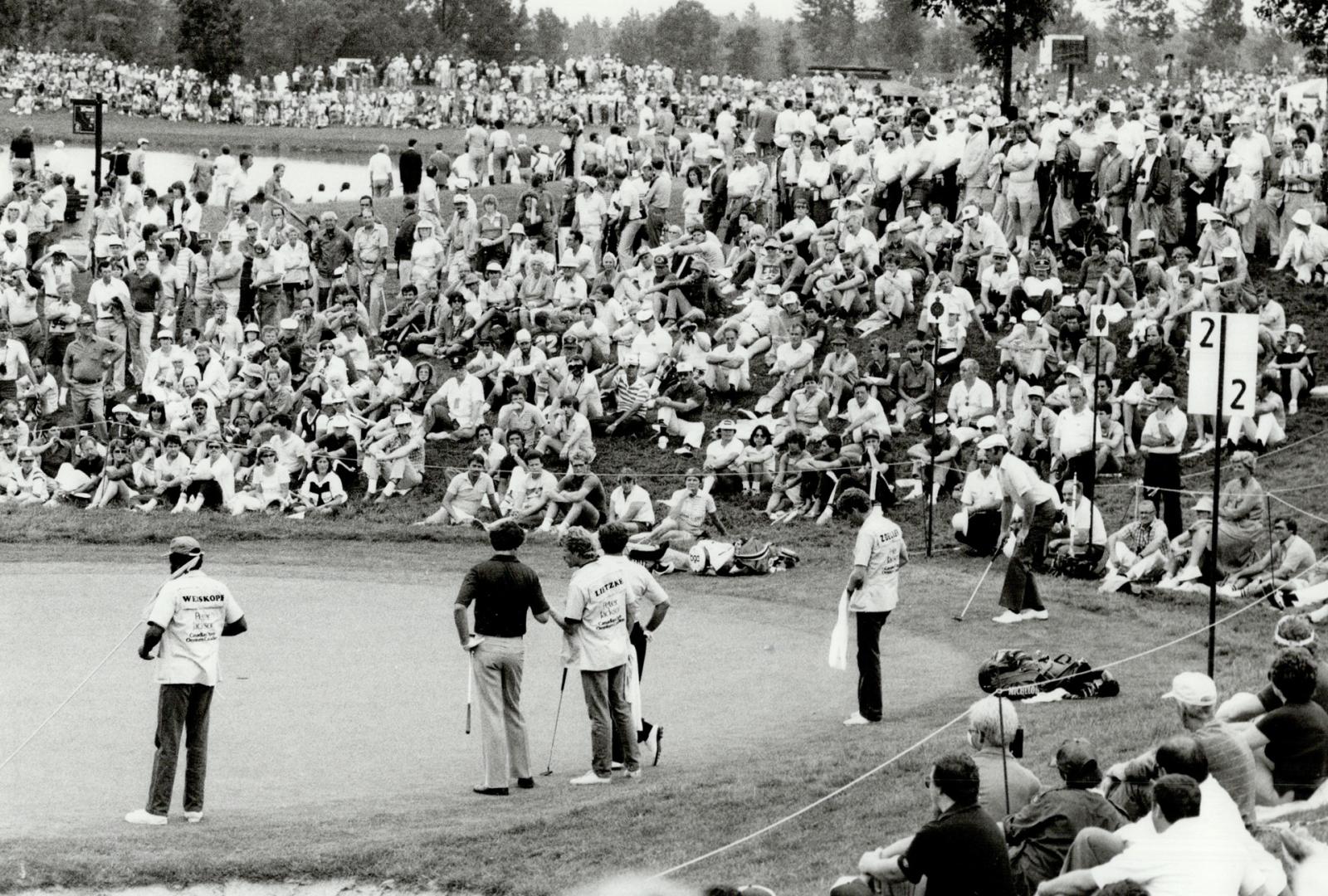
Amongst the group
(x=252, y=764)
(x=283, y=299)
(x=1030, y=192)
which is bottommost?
(x=252, y=764)

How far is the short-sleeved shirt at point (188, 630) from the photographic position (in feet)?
42.2

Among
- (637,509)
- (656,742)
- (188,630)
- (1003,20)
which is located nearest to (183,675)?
(188,630)

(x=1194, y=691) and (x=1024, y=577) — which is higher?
(x=1194, y=691)

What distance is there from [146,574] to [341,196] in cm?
2271

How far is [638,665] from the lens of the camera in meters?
14.4

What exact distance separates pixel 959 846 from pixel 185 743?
20.3 feet

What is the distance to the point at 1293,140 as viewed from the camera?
2873cm

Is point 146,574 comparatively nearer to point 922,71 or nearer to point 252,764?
point 252,764

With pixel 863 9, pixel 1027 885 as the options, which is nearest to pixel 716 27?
pixel 863 9

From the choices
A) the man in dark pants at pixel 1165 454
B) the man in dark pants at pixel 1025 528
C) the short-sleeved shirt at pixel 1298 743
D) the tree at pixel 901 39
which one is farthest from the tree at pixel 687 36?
the short-sleeved shirt at pixel 1298 743

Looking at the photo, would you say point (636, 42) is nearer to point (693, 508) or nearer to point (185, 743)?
point (693, 508)

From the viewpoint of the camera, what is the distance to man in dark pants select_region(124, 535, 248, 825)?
12.7 metres

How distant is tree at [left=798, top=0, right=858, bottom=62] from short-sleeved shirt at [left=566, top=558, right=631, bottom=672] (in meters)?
108

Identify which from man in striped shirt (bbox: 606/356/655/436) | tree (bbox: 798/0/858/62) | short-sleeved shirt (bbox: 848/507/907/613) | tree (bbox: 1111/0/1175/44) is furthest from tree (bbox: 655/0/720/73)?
short-sleeved shirt (bbox: 848/507/907/613)
